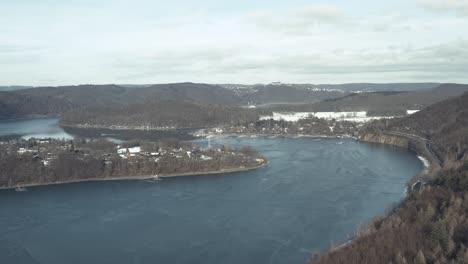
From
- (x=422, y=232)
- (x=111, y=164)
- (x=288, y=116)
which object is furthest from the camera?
(x=288, y=116)

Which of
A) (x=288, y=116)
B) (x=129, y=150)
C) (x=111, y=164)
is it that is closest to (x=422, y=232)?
(x=111, y=164)

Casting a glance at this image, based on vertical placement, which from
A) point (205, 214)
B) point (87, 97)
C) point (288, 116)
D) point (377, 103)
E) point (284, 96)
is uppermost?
point (87, 97)

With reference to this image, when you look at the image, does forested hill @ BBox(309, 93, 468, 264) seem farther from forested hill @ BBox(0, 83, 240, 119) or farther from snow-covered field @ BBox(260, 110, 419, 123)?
forested hill @ BBox(0, 83, 240, 119)

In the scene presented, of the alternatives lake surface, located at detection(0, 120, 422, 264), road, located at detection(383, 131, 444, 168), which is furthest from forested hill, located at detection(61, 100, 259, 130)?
lake surface, located at detection(0, 120, 422, 264)

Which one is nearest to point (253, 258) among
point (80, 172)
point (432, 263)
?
point (432, 263)

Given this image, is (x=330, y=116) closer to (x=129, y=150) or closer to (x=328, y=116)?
(x=328, y=116)

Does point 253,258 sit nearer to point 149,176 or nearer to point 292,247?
point 292,247
